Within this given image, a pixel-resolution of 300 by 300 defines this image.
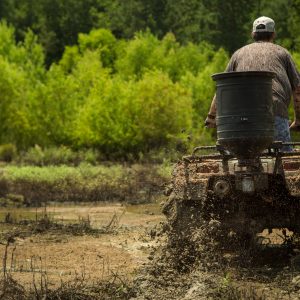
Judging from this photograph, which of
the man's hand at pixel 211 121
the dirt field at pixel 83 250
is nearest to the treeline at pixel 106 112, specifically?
the dirt field at pixel 83 250

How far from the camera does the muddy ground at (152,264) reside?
725cm

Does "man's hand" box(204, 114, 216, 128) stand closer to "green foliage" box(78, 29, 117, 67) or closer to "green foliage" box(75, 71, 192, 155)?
"green foliage" box(75, 71, 192, 155)

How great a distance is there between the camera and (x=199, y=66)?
53938mm

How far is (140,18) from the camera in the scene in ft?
242

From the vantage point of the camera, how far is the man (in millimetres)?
8534

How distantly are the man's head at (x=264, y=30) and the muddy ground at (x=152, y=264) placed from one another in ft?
6.69

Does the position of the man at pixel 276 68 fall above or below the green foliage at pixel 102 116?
below

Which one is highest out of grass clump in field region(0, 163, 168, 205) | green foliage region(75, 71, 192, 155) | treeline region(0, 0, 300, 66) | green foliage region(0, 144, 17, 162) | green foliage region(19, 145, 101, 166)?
treeline region(0, 0, 300, 66)

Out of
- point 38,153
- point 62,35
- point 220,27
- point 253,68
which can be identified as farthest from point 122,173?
point 62,35

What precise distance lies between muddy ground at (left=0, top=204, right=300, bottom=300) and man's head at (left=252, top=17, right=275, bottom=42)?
2039mm

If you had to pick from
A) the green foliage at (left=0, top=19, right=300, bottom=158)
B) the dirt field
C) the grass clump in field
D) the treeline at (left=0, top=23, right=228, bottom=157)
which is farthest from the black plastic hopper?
the treeline at (left=0, top=23, right=228, bottom=157)

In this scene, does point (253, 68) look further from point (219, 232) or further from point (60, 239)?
point (60, 239)

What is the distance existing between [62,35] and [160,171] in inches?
2197

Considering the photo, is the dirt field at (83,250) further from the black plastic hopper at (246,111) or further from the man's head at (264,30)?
the man's head at (264,30)
